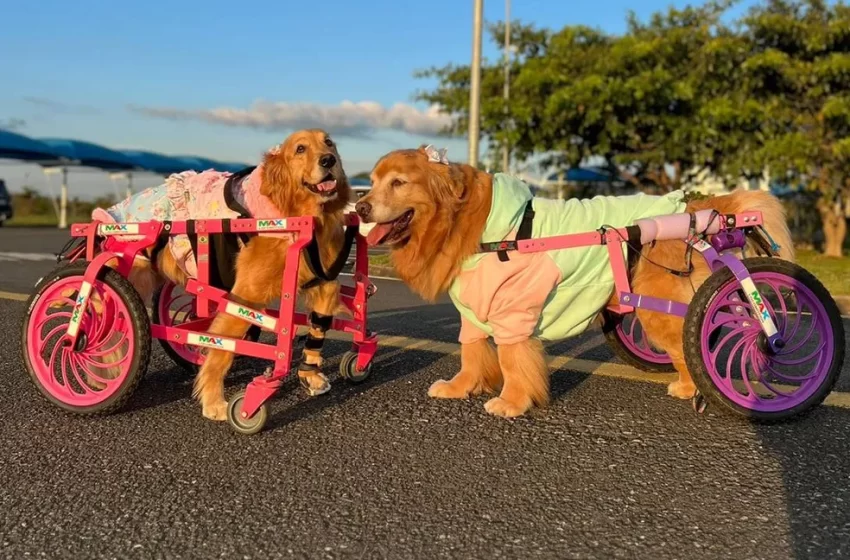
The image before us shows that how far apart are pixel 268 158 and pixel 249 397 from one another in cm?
127

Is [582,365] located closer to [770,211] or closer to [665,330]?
[665,330]

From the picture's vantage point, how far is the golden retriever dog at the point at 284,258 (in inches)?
134

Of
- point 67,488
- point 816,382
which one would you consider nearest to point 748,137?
point 816,382

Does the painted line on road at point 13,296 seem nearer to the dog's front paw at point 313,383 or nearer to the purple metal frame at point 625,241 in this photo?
the dog's front paw at point 313,383

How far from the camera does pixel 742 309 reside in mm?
3354

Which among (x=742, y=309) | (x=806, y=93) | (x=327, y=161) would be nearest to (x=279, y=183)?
(x=327, y=161)

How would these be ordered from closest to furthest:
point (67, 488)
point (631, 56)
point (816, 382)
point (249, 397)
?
point (67, 488)
point (249, 397)
point (816, 382)
point (631, 56)

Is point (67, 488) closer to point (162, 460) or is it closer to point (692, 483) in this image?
point (162, 460)

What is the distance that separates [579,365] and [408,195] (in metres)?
1.77

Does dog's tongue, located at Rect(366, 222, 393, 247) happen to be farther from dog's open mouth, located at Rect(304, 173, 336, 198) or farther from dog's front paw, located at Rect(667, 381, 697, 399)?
dog's front paw, located at Rect(667, 381, 697, 399)

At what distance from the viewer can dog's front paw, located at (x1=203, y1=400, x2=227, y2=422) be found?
332 centimetres

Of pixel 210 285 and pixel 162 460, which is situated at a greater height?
pixel 210 285

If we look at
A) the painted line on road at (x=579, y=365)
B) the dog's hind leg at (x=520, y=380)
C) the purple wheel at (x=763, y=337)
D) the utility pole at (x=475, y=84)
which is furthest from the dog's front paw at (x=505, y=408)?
the utility pole at (x=475, y=84)

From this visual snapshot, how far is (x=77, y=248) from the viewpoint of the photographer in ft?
12.2
